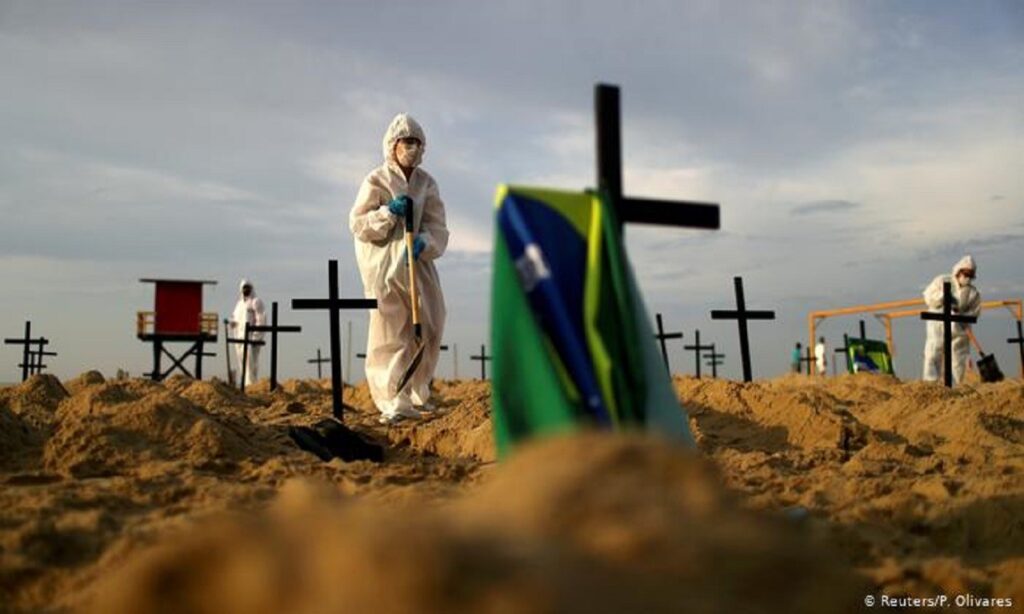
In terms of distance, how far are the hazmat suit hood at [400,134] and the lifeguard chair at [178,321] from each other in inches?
518

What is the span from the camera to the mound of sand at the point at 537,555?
4.23ft

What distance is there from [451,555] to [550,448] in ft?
2.38

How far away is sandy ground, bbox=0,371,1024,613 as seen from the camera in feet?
4.47

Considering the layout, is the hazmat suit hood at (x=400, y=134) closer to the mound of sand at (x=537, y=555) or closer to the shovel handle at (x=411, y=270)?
the shovel handle at (x=411, y=270)

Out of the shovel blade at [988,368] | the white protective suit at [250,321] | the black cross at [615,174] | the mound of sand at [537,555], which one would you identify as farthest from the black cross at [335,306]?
the shovel blade at [988,368]

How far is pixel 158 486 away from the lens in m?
4.45

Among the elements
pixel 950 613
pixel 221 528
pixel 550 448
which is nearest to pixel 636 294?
pixel 550 448

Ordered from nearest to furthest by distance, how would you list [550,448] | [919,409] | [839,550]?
1. [550,448]
2. [839,550]
3. [919,409]

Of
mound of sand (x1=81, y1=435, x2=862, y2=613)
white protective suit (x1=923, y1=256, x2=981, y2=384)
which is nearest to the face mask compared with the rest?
mound of sand (x1=81, y1=435, x2=862, y2=613)

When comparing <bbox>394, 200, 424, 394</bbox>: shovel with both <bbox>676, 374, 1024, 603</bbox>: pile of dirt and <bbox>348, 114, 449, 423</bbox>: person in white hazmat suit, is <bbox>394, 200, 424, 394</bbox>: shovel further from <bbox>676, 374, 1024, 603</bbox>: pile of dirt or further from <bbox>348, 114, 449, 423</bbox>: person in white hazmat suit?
<bbox>676, 374, 1024, 603</bbox>: pile of dirt

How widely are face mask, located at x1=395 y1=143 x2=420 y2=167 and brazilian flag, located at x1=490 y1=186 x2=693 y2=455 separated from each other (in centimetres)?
651

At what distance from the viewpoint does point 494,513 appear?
176 cm

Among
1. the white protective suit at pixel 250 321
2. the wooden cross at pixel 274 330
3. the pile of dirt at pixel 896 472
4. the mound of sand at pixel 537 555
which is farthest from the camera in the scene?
the white protective suit at pixel 250 321

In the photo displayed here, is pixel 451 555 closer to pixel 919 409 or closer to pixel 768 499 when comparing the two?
pixel 768 499
